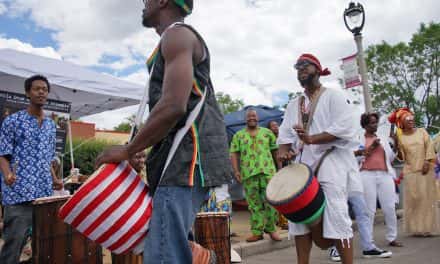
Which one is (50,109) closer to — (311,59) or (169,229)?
(311,59)

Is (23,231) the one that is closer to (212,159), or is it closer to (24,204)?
(24,204)

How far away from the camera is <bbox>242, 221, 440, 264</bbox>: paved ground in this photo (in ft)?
18.3

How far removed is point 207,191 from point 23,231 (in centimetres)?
238

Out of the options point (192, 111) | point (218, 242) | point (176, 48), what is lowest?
point (218, 242)

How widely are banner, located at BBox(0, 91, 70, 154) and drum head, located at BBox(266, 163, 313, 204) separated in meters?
4.49

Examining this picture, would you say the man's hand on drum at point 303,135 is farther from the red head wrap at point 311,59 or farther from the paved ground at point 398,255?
the paved ground at point 398,255

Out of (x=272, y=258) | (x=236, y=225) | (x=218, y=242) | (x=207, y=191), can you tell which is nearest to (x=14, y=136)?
(x=218, y=242)

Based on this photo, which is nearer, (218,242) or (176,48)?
(176,48)

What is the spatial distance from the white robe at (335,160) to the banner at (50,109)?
14.5ft

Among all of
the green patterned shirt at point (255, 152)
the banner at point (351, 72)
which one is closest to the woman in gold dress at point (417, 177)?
the banner at point (351, 72)

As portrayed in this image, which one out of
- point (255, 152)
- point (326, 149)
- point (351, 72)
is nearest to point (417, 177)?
point (351, 72)

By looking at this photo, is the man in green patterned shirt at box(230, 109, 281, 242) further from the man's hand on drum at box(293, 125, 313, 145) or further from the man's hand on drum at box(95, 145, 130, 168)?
the man's hand on drum at box(95, 145, 130, 168)

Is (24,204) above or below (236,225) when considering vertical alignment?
above

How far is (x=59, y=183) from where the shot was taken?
505 cm
